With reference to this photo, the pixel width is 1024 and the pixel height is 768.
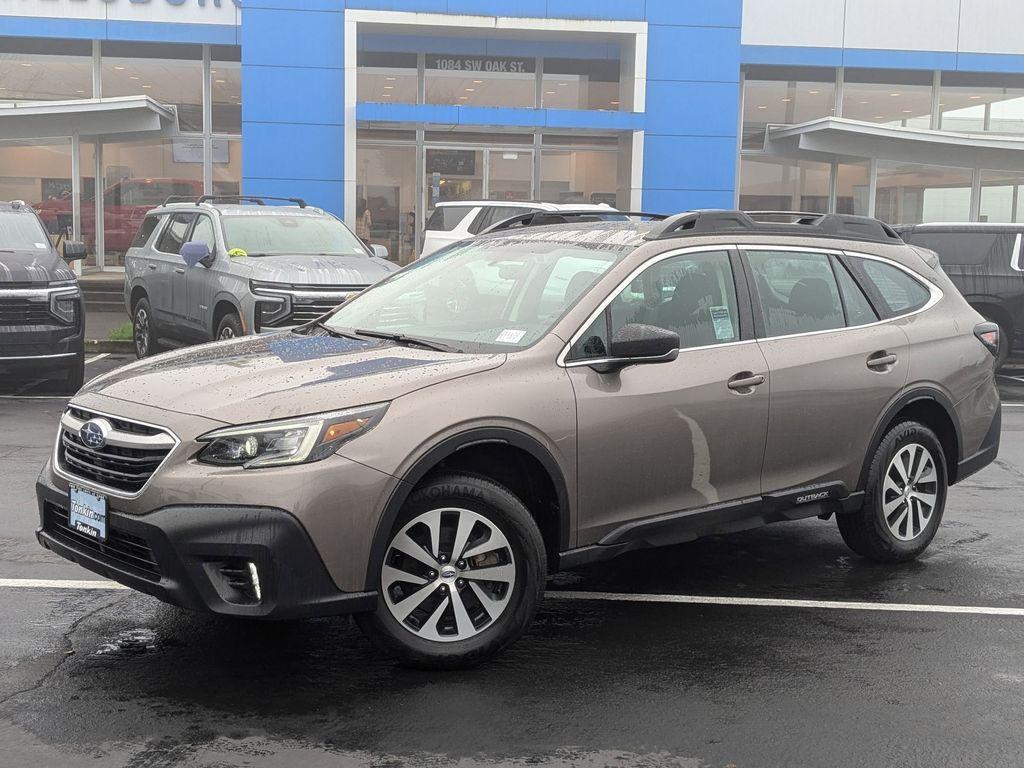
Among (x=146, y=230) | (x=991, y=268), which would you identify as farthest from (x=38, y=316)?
(x=991, y=268)

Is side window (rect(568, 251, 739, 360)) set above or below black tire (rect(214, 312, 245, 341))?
above

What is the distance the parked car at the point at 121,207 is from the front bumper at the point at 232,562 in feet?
70.5

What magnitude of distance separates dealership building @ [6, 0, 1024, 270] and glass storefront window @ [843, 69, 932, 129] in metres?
0.04

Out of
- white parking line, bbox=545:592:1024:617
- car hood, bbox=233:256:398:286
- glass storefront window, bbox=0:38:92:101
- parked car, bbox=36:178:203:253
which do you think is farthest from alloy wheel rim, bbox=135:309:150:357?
glass storefront window, bbox=0:38:92:101

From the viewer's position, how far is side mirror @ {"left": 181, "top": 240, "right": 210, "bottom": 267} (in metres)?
12.2

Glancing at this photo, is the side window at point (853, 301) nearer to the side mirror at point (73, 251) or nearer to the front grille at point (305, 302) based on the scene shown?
the front grille at point (305, 302)

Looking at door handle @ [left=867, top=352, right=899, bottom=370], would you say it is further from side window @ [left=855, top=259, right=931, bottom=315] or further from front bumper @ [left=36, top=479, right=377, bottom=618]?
front bumper @ [left=36, top=479, right=377, bottom=618]

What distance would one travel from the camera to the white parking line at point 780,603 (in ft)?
18.4

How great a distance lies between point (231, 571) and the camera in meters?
4.27

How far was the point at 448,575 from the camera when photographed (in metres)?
4.61

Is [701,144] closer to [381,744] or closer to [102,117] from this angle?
[102,117]

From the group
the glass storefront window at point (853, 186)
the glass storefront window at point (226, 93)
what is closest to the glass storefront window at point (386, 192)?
the glass storefront window at point (226, 93)

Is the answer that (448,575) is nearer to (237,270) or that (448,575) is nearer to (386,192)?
(237,270)

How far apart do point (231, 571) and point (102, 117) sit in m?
21.6
